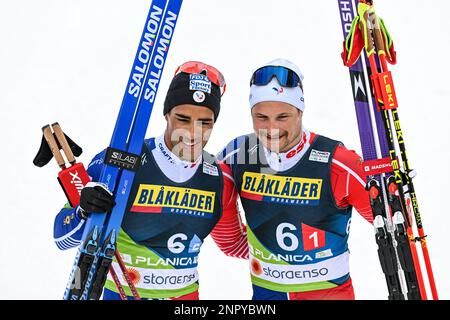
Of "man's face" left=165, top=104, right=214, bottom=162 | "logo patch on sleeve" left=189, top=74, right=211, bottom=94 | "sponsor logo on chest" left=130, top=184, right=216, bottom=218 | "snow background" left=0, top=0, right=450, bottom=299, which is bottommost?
"sponsor logo on chest" left=130, top=184, right=216, bottom=218

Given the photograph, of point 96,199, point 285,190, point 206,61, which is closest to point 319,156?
point 285,190

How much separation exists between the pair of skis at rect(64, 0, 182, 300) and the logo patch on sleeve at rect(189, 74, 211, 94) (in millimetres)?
187

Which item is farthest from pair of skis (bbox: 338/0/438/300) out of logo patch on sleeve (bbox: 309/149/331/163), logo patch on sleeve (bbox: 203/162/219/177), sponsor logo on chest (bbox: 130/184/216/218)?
sponsor logo on chest (bbox: 130/184/216/218)

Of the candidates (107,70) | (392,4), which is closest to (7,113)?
(107,70)

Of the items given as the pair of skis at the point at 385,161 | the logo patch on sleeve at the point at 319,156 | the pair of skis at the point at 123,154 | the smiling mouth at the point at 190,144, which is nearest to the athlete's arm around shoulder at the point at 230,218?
the smiling mouth at the point at 190,144

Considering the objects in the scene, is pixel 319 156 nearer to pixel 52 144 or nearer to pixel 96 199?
pixel 96 199

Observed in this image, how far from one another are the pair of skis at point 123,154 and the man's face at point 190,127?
0.53 feet

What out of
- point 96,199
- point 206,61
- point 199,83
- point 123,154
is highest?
point 206,61

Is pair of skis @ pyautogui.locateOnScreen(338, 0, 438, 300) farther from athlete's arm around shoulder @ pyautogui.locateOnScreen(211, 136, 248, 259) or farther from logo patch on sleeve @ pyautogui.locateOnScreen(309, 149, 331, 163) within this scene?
athlete's arm around shoulder @ pyautogui.locateOnScreen(211, 136, 248, 259)

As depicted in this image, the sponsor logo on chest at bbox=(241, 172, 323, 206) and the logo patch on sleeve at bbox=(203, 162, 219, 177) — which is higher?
the logo patch on sleeve at bbox=(203, 162, 219, 177)

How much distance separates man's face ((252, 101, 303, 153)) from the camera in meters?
3.79

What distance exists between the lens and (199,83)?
151 inches

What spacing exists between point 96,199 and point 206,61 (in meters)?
3.19

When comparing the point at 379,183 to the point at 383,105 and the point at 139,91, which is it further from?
the point at 139,91
